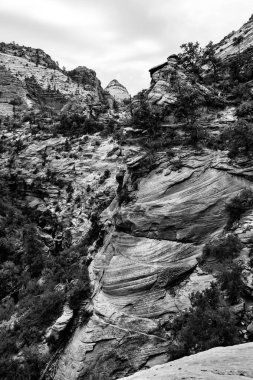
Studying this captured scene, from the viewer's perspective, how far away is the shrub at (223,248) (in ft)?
71.7

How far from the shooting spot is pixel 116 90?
128125 mm

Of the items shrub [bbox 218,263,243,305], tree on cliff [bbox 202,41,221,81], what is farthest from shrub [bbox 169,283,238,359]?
tree on cliff [bbox 202,41,221,81]

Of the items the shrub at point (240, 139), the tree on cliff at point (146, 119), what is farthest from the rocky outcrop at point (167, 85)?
the shrub at point (240, 139)

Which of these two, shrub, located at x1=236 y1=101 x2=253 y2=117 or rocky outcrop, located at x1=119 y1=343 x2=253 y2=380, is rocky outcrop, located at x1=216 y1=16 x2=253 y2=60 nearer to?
shrub, located at x1=236 y1=101 x2=253 y2=117

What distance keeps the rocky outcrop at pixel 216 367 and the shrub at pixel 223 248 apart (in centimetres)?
950

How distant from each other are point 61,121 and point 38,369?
41.0 meters

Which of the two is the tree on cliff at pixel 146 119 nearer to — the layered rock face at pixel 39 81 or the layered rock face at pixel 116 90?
the layered rock face at pixel 39 81

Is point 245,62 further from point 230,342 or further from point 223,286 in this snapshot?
point 230,342

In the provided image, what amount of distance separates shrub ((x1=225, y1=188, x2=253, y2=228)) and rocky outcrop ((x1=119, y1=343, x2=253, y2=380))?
40.6 feet

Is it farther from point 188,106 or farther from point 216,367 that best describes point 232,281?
point 188,106

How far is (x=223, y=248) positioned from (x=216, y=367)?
1225 cm

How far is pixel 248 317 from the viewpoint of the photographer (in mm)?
18688

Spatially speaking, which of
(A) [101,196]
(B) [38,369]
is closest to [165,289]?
(B) [38,369]

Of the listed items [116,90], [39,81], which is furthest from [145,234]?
[116,90]
